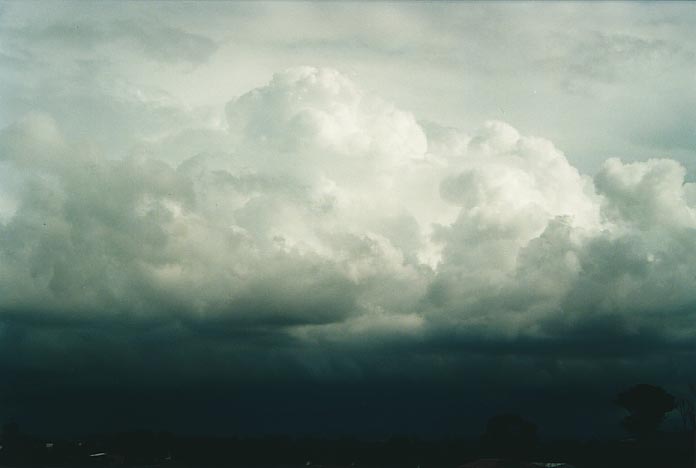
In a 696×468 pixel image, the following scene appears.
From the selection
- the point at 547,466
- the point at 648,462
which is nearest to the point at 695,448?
the point at 648,462

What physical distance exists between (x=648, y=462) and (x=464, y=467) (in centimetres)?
4582

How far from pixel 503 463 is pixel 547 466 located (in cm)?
1084

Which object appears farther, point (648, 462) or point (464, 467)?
point (648, 462)

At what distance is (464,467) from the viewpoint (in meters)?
179

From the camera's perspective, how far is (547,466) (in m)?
172

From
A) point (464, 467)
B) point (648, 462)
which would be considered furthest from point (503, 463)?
point (648, 462)

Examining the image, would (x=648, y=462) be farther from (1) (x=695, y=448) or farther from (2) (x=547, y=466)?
(2) (x=547, y=466)

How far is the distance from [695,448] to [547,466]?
4028cm

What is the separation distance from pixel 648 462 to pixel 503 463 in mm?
38525

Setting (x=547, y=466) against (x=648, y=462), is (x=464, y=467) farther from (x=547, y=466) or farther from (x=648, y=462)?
(x=648, y=462)

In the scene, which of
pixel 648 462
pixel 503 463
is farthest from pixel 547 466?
pixel 648 462

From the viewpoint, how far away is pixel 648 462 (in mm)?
198375

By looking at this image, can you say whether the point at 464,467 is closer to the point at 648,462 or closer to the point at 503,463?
the point at 503,463

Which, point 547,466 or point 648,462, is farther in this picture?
point 648,462
